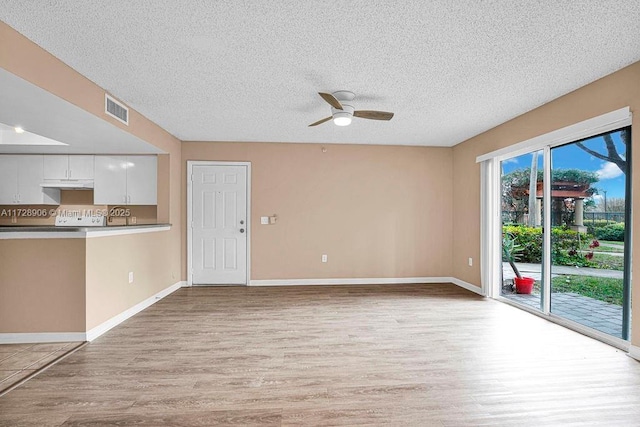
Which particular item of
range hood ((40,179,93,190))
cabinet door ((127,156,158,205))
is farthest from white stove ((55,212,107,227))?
cabinet door ((127,156,158,205))

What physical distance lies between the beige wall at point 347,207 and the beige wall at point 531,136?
32 centimetres

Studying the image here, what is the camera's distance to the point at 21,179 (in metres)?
5.00

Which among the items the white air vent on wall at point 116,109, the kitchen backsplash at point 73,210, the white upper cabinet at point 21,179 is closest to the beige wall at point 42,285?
the white air vent on wall at point 116,109

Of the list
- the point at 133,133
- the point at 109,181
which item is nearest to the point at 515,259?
the point at 133,133

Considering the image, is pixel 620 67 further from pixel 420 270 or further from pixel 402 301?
pixel 420 270

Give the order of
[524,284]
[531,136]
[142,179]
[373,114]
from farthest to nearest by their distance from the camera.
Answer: [142,179] → [524,284] → [531,136] → [373,114]

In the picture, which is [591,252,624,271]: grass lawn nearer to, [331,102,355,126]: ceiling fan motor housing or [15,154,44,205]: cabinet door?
[331,102,355,126]: ceiling fan motor housing

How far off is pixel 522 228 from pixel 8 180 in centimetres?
766

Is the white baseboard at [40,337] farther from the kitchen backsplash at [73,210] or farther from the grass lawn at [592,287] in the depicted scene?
the grass lawn at [592,287]

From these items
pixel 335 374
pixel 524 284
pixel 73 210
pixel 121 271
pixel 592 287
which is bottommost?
pixel 335 374

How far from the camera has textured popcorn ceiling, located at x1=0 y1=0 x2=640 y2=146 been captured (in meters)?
1.92

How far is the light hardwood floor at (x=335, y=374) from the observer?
1866mm

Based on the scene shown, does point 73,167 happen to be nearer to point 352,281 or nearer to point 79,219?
point 79,219

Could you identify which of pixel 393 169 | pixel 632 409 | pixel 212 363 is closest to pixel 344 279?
pixel 393 169
